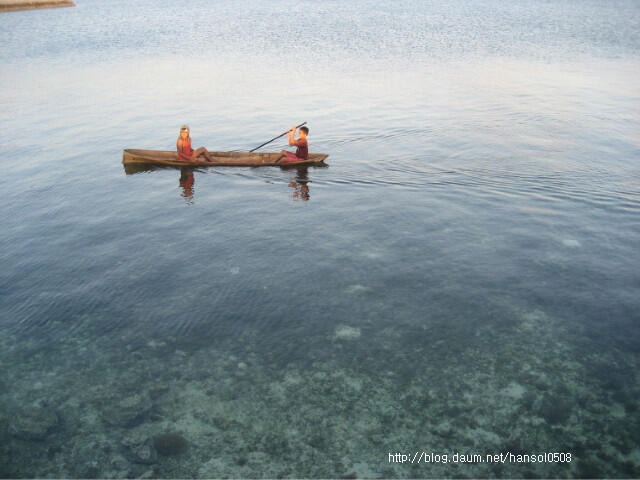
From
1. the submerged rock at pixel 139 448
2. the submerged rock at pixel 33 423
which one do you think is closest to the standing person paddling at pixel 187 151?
the submerged rock at pixel 33 423

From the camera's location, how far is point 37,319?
11.6 m

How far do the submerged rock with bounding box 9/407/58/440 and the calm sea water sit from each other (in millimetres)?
42

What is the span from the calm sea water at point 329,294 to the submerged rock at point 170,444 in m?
0.05

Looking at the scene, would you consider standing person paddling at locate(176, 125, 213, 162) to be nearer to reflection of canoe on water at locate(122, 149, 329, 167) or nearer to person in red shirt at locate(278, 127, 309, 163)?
reflection of canoe on water at locate(122, 149, 329, 167)

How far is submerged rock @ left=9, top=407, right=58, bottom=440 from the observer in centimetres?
864

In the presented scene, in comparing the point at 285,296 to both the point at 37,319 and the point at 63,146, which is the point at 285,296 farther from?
the point at 63,146

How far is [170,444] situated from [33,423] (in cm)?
278

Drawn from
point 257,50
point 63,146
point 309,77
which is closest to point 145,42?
point 257,50

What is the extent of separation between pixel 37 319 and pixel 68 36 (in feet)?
220

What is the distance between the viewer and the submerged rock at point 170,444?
8.25 m

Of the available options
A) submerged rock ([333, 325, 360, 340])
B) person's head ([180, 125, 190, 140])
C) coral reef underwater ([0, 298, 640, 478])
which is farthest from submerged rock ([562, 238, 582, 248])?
person's head ([180, 125, 190, 140])

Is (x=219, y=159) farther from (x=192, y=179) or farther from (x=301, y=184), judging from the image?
(x=301, y=184)

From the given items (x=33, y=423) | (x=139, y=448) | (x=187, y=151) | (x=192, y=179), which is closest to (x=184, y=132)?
(x=187, y=151)

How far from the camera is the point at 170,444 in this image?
837 centimetres
